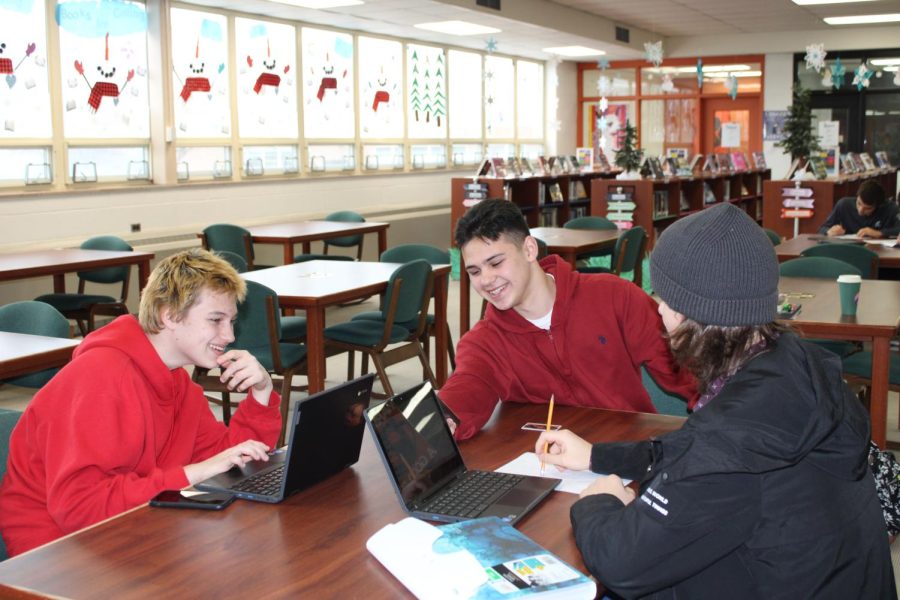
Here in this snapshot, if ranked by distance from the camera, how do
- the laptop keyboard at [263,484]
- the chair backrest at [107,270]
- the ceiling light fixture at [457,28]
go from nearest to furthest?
the laptop keyboard at [263,484] < the chair backrest at [107,270] < the ceiling light fixture at [457,28]

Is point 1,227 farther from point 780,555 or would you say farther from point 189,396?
point 780,555

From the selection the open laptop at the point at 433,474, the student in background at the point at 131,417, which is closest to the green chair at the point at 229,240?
the student in background at the point at 131,417

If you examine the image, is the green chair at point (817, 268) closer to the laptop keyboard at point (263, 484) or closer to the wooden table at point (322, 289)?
the wooden table at point (322, 289)

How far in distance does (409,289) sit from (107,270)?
2815 millimetres

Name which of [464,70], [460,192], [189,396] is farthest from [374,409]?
[464,70]

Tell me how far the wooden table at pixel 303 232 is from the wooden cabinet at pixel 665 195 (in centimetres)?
277

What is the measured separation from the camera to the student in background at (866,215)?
7.38 meters

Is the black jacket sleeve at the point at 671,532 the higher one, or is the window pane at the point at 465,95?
the window pane at the point at 465,95

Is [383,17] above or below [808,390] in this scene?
above

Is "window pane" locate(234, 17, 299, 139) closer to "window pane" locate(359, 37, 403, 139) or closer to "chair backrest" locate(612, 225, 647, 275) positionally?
"window pane" locate(359, 37, 403, 139)

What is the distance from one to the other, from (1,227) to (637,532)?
7041 mm

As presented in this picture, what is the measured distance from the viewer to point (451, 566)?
144 cm

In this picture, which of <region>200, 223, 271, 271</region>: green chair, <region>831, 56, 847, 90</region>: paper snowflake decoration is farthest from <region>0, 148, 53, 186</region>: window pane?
<region>831, 56, 847, 90</region>: paper snowflake decoration

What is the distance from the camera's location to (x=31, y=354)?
133 inches
